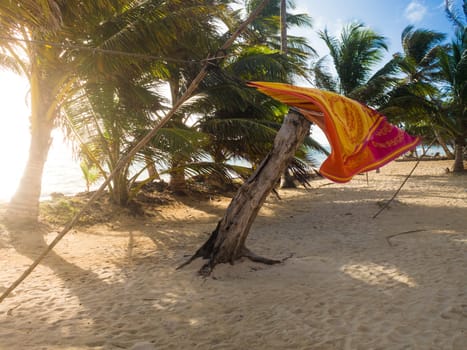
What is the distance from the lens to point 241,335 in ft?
7.62

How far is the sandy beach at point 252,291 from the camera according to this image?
226 centimetres

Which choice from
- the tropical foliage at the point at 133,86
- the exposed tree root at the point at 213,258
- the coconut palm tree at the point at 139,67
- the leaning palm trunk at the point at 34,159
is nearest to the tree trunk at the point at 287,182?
the tropical foliage at the point at 133,86

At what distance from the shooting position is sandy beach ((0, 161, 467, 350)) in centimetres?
226

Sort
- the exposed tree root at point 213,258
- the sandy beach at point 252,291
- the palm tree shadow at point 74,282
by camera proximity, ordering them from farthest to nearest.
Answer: the exposed tree root at point 213,258
the palm tree shadow at point 74,282
the sandy beach at point 252,291

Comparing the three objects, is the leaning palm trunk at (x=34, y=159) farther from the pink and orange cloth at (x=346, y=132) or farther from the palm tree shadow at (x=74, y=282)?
the pink and orange cloth at (x=346, y=132)

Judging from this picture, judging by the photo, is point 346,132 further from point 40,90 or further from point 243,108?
point 40,90

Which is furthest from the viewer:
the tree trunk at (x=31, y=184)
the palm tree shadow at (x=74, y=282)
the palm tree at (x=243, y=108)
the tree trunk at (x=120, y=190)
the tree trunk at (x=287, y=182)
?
the tree trunk at (x=287, y=182)

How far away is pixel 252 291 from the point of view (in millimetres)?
3109

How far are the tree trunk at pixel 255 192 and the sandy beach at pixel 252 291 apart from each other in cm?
23

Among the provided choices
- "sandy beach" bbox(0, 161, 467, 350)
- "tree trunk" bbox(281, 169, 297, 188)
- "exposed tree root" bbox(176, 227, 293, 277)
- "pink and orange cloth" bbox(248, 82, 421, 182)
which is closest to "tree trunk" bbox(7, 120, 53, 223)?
"sandy beach" bbox(0, 161, 467, 350)

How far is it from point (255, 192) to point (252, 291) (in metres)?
1.12

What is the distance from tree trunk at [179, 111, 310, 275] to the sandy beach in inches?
9.1

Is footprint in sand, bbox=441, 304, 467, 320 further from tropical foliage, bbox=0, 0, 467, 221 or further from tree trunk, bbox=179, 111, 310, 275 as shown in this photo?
tropical foliage, bbox=0, 0, 467, 221

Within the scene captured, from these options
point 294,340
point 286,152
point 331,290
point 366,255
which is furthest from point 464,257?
point 294,340
